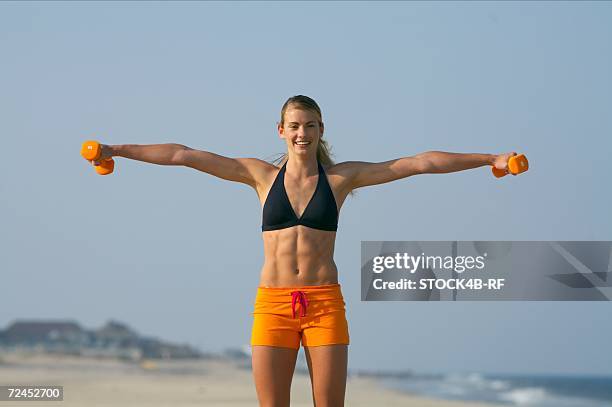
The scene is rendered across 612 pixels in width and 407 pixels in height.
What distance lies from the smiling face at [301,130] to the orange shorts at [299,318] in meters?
0.92

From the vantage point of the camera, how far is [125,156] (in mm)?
7031

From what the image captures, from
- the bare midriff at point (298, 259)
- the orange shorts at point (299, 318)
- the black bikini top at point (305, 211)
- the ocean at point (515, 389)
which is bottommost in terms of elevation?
the ocean at point (515, 389)

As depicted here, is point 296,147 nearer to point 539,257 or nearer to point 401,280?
point 401,280

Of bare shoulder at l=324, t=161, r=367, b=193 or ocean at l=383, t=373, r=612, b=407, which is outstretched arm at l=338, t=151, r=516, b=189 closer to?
bare shoulder at l=324, t=161, r=367, b=193

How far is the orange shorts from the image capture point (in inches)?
263

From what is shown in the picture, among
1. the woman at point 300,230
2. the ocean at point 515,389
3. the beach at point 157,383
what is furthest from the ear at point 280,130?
the ocean at point 515,389

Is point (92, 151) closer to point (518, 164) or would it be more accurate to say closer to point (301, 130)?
point (301, 130)

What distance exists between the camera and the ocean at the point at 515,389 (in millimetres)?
29375

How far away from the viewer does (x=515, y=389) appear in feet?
111

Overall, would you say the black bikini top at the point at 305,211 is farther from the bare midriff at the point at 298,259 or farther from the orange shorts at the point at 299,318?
the orange shorts at the point at 299,318

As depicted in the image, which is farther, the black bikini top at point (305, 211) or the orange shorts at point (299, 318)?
the black bikini top at point (305, 211)

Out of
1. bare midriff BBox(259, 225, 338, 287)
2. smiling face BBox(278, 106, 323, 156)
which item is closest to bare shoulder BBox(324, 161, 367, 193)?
smiling face BBox(278, 106, 323, 156)

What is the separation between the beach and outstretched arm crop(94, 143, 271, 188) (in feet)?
28.2

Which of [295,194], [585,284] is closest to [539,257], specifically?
[585,284]
